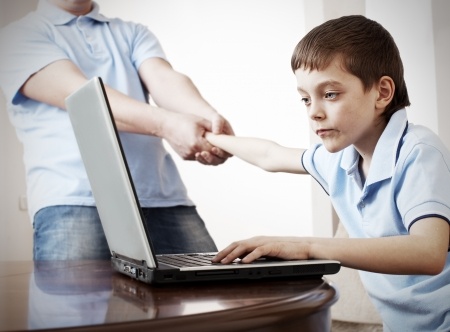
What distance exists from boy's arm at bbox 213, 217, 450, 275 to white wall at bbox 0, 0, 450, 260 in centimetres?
172

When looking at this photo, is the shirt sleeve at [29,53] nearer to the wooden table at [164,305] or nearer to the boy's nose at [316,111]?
the boy's nose at [316,111]

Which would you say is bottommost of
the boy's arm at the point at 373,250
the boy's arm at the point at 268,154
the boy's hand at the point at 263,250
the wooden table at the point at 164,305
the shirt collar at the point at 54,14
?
the boy's arm at the point at 268,154

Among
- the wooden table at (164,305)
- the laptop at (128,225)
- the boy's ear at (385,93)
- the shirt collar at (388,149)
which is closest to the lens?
the wooden table at (164,305)

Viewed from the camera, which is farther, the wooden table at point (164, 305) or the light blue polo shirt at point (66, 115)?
the light blue polo shirt at point (66, 115)

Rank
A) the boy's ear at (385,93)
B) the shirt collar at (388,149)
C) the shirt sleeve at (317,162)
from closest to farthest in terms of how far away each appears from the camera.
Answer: the shirt collar at (388,149), the boy's ear at (385,93), the shirt sleeve at (317,162)

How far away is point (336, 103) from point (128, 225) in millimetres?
567

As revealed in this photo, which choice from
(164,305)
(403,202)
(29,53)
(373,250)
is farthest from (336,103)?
(29,53)

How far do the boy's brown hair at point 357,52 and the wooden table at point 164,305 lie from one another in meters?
0.56

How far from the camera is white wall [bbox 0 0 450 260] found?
2748 millimetres

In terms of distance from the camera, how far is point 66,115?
2.04 meters

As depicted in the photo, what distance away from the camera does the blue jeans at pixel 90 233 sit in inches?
71.0

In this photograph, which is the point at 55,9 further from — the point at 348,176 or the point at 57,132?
the point at 348,176

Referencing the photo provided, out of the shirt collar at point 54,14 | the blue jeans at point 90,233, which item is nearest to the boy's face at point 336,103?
the blue jeans at point 90,233

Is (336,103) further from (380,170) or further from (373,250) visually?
(373,250)
